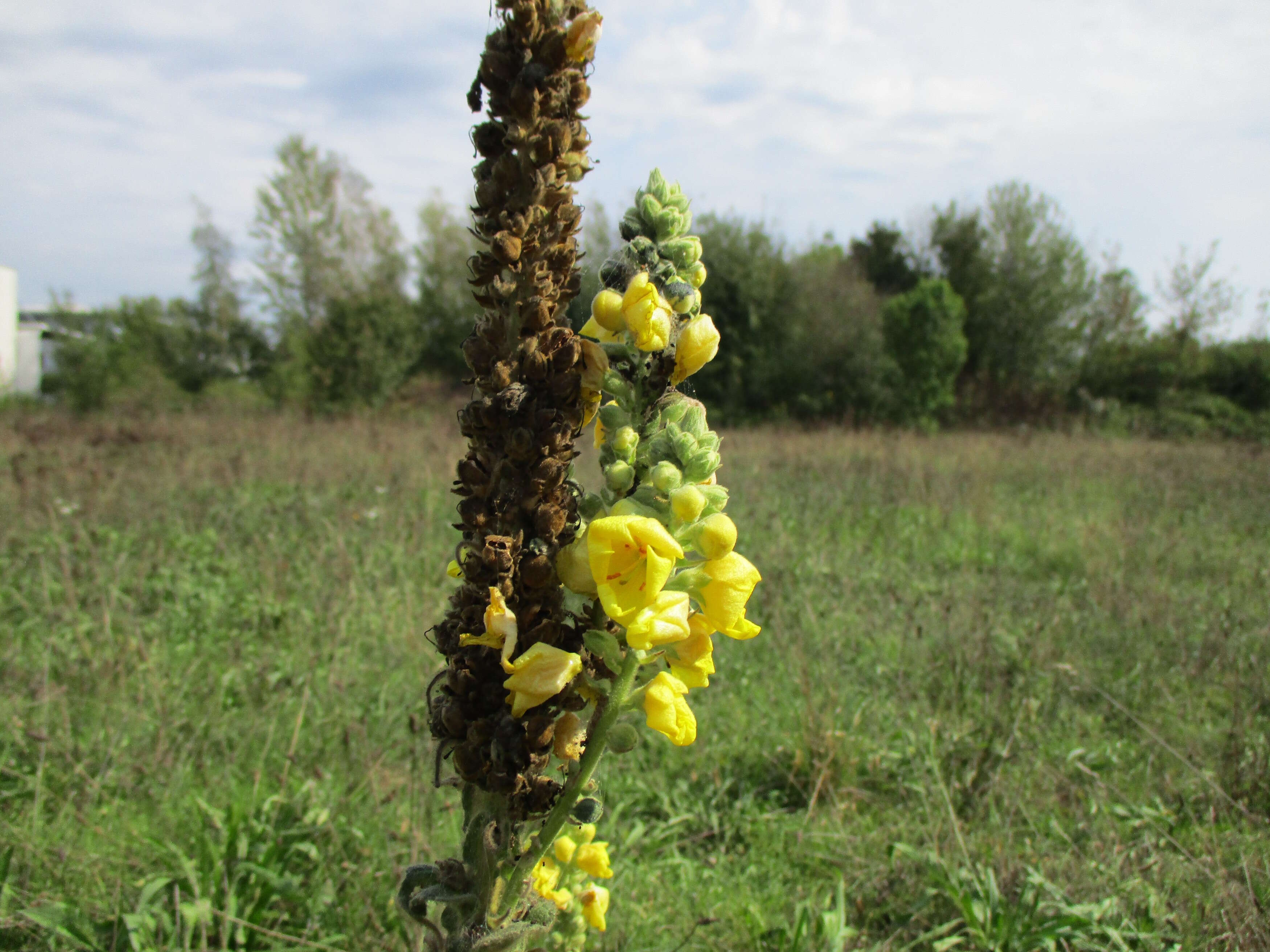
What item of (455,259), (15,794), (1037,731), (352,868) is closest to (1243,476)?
(1037,731)

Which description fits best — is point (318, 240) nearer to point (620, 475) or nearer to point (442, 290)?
point (442, 290)

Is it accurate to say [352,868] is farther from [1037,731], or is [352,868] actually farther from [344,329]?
[344,329]

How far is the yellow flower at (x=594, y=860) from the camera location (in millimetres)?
1621

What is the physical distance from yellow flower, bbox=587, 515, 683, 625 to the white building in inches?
1863

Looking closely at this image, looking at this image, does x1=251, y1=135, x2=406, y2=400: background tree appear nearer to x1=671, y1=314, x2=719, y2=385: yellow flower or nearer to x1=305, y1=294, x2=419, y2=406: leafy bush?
x1=305, y1=294, x2=419, y2=406: leafy bush

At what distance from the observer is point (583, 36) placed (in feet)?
3.39

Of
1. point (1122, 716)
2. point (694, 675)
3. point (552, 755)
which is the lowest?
point (1122, 716)

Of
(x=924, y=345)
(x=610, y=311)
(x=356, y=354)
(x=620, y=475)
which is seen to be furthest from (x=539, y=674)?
(x=924, y=345)

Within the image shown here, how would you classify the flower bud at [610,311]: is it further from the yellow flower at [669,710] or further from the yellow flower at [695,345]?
the yellow flower at [669,710]

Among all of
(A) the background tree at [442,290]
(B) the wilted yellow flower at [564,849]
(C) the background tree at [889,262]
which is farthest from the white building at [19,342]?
(B) the wilted yellow flower at [564,849]

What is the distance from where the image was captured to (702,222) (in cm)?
2358

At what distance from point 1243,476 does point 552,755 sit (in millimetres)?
12692

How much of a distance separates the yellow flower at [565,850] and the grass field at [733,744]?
24.4 inches

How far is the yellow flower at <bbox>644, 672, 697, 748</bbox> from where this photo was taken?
98 cm
